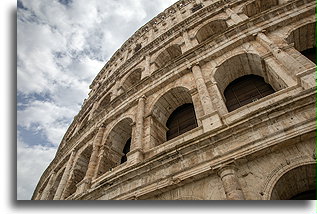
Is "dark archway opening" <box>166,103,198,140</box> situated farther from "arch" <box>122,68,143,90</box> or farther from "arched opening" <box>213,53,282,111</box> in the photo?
"arch" <box>122,68,143,90</box>

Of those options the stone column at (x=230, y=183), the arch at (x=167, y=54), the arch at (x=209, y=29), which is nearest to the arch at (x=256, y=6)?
the arch at (x=209, y=29)

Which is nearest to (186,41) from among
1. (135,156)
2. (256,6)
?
(256,6)

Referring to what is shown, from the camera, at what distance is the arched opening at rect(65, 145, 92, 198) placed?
924cm

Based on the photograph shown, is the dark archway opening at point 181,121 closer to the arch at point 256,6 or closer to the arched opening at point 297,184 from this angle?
the arched opening at point 297,184

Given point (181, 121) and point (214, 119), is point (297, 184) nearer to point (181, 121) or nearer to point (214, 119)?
point (214, 119)

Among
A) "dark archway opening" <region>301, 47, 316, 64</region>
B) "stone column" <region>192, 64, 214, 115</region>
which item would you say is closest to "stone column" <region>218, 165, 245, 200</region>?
"stone column" <region>192, 64, 214, 115</region>

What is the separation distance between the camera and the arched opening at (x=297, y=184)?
392 cm

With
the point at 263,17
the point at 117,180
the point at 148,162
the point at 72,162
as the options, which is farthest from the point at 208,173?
the point at 72,162

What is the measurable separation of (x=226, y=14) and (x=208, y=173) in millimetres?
9742

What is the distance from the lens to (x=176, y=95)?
28.1 feet

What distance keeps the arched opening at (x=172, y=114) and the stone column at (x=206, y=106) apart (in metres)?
0.80

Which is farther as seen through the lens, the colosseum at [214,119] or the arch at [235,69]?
the arch at [235,69]

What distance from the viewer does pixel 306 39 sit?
7.36 metres

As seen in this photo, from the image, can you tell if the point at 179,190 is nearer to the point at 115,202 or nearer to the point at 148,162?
the point at 148,162
